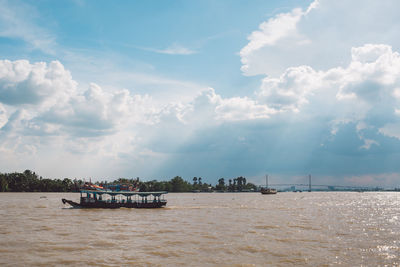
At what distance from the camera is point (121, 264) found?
19.5 m

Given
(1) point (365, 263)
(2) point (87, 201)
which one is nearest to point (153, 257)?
(1) point (365, 263)

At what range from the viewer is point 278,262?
66.4 feet

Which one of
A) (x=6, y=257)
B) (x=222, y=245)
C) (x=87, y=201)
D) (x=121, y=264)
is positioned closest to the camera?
(x=121, y=264)

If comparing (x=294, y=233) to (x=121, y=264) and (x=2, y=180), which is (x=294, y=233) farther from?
(x=2, y=180)

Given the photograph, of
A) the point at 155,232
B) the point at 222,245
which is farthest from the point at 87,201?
the point at 222,245

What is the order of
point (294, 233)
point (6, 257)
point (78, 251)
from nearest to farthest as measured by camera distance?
point (6, 257)
point (78, 251)
point (294, 233)

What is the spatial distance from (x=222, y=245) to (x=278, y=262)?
5814 millimetres

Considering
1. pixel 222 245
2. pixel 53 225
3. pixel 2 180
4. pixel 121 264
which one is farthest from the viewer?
pixel 2 180

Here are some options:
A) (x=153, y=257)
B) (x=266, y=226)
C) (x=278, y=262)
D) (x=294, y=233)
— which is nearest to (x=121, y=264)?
(x=153, y=257)

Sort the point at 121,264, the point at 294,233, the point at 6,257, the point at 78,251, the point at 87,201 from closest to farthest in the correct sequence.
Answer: the point at 121,264
the point at 6,257
the point at 78,251
the point at 294,233
the point at 87,201

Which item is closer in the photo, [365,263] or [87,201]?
[365,263]

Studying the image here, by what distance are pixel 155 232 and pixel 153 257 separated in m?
10.2

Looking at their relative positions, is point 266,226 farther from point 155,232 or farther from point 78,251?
point 78,251

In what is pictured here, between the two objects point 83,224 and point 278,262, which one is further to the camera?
point 83,224
